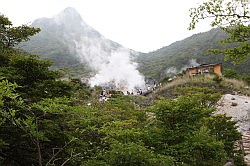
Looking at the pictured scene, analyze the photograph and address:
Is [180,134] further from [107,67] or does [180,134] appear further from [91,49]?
[91,49]

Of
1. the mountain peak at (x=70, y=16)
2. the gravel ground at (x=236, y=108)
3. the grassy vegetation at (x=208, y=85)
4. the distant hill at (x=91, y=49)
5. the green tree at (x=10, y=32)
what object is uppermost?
the mountain peak at (x=70, y=16)

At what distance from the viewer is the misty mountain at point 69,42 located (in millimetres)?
61278

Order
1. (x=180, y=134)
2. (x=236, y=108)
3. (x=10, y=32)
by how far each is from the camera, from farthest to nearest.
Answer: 1. (x=236, y=108)
2. (x=10, y=32)
3. (x=180, y=134)

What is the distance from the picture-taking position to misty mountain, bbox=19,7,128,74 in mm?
61278

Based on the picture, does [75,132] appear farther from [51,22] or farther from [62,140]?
[51,22]

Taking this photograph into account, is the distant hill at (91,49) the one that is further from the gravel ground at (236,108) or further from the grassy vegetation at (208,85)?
the gravel ground at (236,108)

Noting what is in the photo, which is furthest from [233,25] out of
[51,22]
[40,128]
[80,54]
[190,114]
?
[51,22]

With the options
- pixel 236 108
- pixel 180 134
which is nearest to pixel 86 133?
pixel 180 134

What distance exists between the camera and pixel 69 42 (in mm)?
84562

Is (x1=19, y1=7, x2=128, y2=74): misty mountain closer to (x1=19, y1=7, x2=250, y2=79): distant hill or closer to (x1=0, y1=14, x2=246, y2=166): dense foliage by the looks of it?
(x1=19, y1=7, x2=250, y2=79): distant hill

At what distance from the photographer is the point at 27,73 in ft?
21.6

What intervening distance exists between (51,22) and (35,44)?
33.0 metres

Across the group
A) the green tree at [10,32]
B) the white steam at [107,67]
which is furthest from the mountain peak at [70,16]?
the green tree at [10,32]

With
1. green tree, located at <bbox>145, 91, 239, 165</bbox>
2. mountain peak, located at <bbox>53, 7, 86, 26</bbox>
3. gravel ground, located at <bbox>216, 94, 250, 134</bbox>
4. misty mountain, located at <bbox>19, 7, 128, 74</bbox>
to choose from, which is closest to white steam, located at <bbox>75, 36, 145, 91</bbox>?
misty mountain, located at <bbox>19, 7, 128, 74</bbox>
